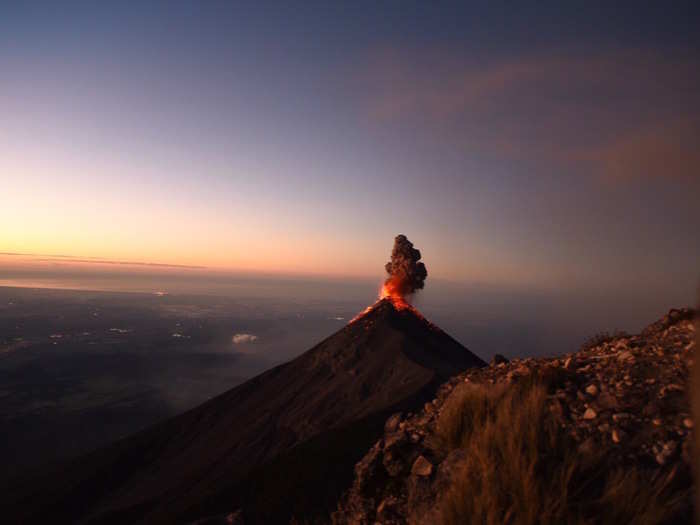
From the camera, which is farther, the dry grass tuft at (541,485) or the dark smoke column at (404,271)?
the dark smoke column at (404,271)

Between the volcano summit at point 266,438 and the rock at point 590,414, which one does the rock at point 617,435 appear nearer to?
the rock at point 590,414

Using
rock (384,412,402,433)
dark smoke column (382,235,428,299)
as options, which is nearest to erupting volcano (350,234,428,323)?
dark smoke column (382,235,428,299)

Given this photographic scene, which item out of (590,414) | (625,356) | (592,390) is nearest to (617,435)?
(590,414)

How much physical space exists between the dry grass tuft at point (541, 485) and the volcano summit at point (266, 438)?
16599 mm

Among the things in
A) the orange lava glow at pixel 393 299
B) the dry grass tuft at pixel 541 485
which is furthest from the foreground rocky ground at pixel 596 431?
the orange lava glow at pixel 393 299

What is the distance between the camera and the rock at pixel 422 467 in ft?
18.0

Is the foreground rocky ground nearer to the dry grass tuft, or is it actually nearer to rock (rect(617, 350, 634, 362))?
rock (rect(617, 350, 634, 362))

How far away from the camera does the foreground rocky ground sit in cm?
436

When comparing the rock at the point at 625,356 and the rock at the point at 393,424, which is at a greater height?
the rock at the point at 625,356

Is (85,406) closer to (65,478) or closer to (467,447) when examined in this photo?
(65,478)

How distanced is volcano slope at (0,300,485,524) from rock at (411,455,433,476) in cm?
1500

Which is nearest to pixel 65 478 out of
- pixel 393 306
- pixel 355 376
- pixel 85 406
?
pixel 355 376

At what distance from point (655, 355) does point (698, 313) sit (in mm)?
4979

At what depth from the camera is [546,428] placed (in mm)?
4895
